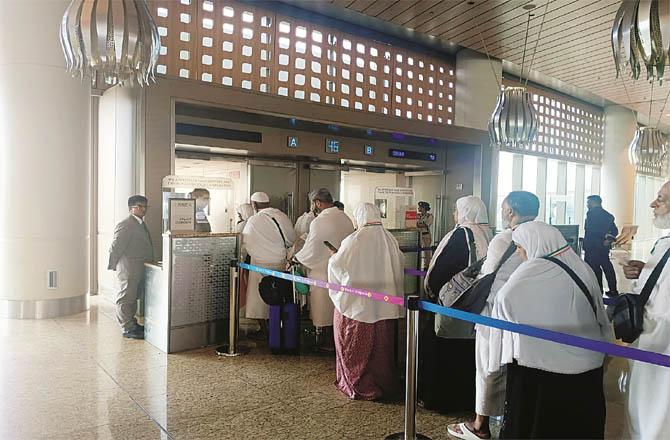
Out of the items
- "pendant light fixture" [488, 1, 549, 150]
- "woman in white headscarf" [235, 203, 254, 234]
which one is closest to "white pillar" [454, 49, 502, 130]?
"pendant light fixture" [488, 1, 549, 150]

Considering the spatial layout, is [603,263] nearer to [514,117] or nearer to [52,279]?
[514,117]

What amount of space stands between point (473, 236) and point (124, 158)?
17.3ft

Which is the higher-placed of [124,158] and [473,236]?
[124,158]

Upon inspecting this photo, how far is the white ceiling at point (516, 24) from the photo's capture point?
5.89 m

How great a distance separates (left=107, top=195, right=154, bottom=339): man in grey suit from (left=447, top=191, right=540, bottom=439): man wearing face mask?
384cm

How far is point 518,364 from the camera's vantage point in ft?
8.42

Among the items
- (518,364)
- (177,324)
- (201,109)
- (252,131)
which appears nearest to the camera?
(518,364)

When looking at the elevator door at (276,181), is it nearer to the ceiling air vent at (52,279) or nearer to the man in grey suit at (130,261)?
the man in grey suit at (130,261)

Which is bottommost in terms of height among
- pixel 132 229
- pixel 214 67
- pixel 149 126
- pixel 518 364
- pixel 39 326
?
pixel 39 326

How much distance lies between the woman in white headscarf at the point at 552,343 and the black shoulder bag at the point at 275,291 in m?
2.97

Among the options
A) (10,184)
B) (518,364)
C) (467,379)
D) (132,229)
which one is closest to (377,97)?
(132,229)

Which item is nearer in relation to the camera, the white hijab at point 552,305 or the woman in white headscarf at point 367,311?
the white hijab at point 552,305

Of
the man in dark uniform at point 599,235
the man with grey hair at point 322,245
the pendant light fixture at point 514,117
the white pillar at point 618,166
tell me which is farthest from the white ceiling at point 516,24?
the white pillar at point 618,166

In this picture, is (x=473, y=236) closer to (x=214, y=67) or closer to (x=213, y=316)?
(x=213, y=316)
